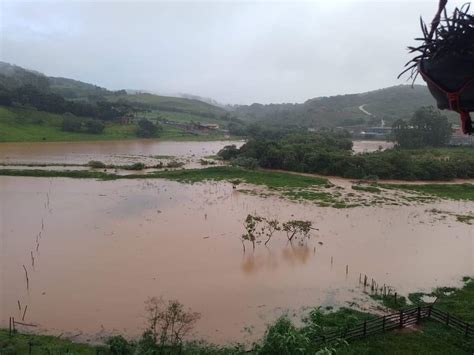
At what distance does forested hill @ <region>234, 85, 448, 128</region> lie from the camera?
342 feet

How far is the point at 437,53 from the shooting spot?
7.68ft

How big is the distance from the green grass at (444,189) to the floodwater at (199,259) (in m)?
4.61

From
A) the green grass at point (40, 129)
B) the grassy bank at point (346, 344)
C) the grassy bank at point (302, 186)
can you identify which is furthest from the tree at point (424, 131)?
the grassy bank at point (346, 344)

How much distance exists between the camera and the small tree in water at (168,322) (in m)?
9.67

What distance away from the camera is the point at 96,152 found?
160 feet

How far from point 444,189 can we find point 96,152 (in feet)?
124

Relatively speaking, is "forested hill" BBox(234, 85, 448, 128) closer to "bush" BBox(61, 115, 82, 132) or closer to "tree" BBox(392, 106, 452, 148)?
"tree" BBox(392, 106, 452, 148)

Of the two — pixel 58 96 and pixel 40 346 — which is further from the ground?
pixel 58 96

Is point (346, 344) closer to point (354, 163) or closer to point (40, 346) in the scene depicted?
point (40, 346)

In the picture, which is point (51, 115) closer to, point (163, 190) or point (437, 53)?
point (163, 190)

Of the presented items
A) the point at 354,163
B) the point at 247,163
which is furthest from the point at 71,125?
the point at 354,163

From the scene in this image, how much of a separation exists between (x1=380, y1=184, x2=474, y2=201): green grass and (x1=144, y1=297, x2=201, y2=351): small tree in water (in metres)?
25.2

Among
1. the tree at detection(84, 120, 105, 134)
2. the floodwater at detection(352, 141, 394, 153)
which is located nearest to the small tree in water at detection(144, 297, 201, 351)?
the floodwater at detection(352, 141, 394, 153)

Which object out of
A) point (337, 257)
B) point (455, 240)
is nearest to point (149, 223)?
point (337, 257)
